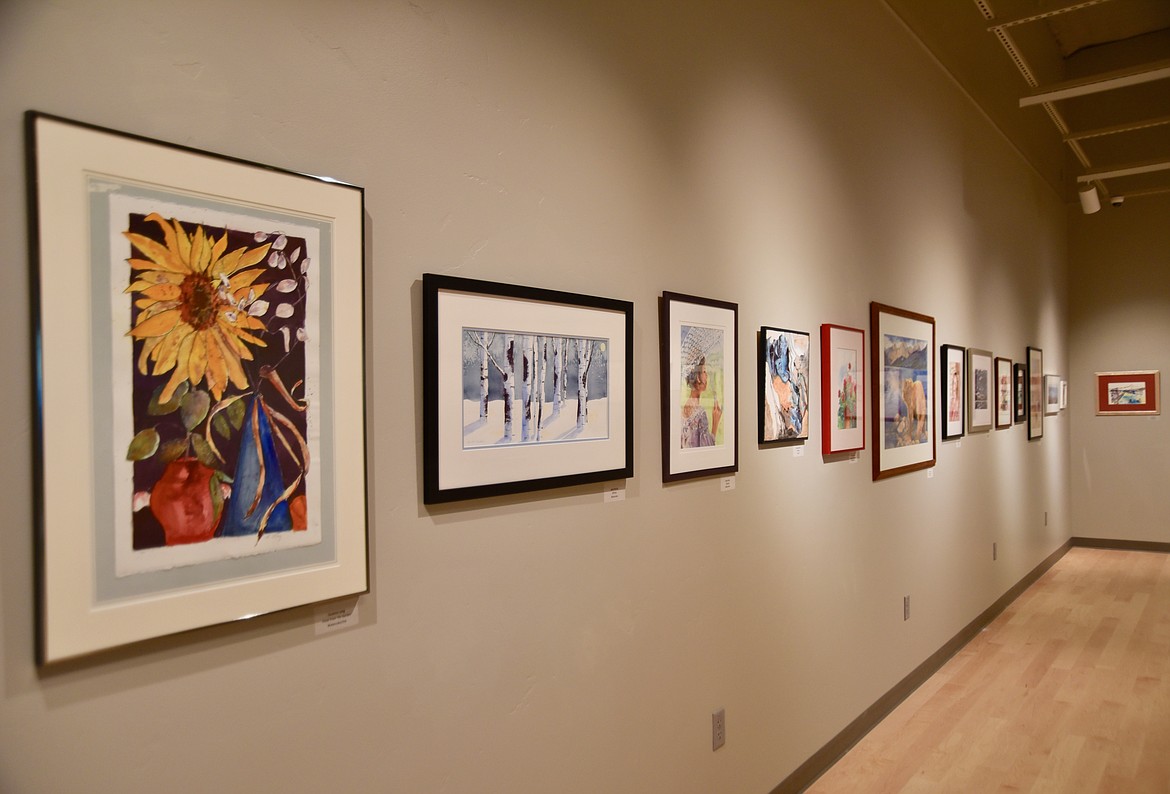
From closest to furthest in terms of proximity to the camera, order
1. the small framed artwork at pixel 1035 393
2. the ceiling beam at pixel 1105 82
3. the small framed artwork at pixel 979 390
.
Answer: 1. the ceiling beam at pixel 1105 82
2. the small framed artwork at pixel 979 390
3. the small framed artwork at pixel 1035 393

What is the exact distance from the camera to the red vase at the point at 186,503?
134cm

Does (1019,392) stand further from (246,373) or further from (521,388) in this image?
(246,373)

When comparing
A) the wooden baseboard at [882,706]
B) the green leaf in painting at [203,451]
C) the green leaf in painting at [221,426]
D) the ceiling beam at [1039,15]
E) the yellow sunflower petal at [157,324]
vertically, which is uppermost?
the ceiling beam at [1039,15]

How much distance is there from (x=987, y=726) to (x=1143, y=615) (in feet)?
10.3

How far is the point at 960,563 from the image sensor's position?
5.38 m

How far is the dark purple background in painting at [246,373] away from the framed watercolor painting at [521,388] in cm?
34

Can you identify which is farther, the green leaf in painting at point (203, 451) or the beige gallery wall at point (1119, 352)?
the beige gallery wall at point (1119, 352)

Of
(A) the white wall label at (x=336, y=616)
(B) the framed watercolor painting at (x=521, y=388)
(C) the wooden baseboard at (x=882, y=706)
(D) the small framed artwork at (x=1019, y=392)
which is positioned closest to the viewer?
(A) the white wall label at (x=336, y=616)

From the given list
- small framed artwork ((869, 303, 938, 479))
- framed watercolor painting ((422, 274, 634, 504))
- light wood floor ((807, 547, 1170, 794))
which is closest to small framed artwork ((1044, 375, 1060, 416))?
light wood floor ((807, 547, 1170, 794))

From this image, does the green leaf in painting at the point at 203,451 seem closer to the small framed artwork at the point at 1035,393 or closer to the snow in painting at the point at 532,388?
the snow in painting at the point at 532,388

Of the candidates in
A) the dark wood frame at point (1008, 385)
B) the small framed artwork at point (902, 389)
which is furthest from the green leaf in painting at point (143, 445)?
the dark wood frame at point (1008, 385)

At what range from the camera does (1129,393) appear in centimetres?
884

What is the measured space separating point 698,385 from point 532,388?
0.88m

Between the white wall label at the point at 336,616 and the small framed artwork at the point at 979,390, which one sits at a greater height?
the small framed artwork at the point at 979,390
